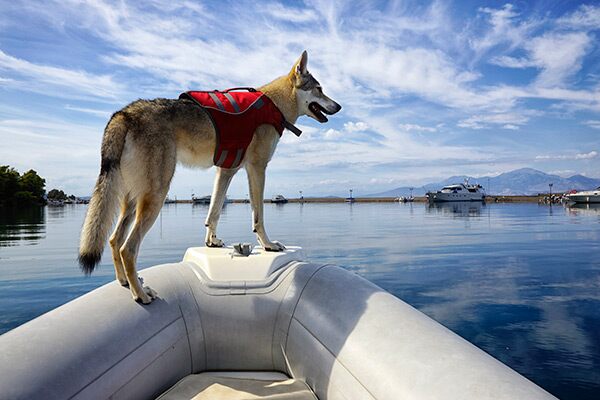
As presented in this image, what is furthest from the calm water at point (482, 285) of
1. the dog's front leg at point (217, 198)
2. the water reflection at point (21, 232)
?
the dog's front leg at point (217, 198)

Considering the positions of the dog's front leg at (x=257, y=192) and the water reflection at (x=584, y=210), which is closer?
the dog's front leg at (x=257, y=192)

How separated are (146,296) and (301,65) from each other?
195cm

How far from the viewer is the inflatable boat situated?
1.57m

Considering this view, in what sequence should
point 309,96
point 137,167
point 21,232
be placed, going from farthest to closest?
point 21,232 < point 309,96 < point 137,167

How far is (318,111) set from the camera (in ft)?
11.0

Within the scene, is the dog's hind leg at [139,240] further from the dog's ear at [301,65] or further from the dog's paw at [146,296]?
the dog's ear at [301,65]

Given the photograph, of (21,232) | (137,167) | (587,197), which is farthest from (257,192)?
(587,197)

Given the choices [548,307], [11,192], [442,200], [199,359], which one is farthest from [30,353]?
[442,200]

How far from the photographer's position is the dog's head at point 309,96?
324cm

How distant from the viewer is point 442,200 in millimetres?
74625

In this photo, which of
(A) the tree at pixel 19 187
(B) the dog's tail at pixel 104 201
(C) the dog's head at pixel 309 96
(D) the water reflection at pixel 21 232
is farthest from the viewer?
(A) the tree at pixel 19 187

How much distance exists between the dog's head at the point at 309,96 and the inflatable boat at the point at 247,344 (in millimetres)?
1100

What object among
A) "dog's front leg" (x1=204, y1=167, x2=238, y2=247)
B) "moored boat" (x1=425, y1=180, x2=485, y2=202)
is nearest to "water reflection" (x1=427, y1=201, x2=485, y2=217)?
"moored boat" (x1=425, y1=180, x2=485, y2=202)

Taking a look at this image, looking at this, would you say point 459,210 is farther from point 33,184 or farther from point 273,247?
point 33,184
